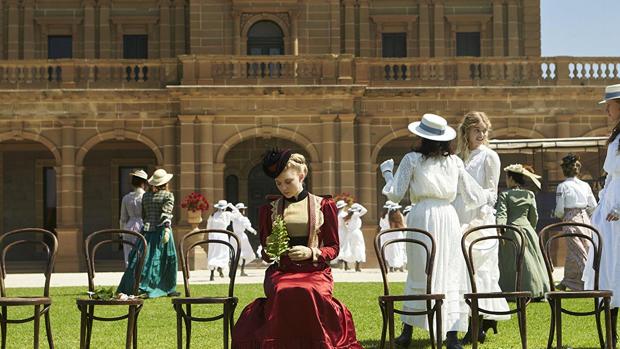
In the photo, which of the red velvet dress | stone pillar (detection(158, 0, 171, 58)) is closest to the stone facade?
stone pillar (detection(158, 0, 171, 58))

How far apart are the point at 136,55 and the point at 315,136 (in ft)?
25.6

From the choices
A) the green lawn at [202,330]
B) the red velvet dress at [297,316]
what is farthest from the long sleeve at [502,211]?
the red velvet dress at [297,316]

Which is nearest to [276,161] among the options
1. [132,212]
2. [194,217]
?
[132,212]

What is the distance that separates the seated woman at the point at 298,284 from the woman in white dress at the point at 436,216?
1.27m

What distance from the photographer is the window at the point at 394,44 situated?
33.8 meters

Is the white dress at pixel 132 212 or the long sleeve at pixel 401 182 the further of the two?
the white dress at pixel 132 212

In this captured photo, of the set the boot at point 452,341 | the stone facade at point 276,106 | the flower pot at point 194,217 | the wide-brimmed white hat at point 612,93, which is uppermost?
the stone facade at point 276,106

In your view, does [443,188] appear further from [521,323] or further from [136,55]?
[136,55]

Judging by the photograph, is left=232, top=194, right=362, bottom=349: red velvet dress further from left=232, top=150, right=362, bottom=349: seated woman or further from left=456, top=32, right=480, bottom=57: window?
left=456, top=32, right=480, bottom=57: window

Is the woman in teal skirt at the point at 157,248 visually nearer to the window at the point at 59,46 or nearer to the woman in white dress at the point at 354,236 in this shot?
the woman in white dress at the point at 354,236

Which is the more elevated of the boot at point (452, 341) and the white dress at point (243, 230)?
the white dress at point (243, 230)

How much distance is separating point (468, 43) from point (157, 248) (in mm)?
19657

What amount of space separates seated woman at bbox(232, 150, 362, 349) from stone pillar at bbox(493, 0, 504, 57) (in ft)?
83.3

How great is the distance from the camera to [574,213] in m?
16.4
